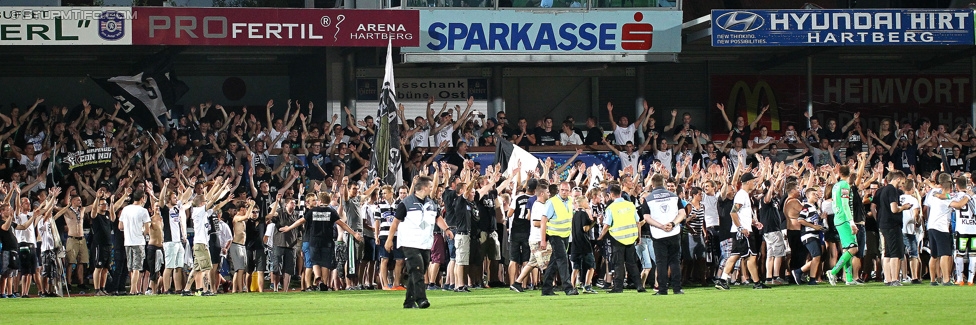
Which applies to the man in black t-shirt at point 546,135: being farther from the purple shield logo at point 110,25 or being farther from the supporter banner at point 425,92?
the purple shield logo at point 110,25

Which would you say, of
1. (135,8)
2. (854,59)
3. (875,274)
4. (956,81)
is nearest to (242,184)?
(135,8)

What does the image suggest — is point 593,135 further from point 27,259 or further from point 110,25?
point 27,259

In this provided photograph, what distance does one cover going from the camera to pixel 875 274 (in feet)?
74.9

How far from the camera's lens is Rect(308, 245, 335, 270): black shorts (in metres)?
21.7

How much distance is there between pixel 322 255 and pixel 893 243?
8.74 meters

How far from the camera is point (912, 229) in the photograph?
863 inches

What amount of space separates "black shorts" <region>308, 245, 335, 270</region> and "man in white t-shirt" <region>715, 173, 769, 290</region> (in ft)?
19.9

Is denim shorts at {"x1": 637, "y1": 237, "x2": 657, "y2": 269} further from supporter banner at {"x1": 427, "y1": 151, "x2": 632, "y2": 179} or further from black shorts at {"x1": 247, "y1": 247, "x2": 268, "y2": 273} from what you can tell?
supporter banner at {"x1": 427, "y1": 151, "x2": 632, "y2": 179}

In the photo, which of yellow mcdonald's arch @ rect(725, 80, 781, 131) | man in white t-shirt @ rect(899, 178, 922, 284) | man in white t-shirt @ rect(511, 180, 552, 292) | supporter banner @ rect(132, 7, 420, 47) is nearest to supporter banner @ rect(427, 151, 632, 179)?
supporter banner @ rect(132, 7, 420, 47)

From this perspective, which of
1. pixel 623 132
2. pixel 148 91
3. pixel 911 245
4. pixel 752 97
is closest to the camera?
pixel 911 245

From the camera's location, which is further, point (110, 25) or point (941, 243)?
point (110, 25)

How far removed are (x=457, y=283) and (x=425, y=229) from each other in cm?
519

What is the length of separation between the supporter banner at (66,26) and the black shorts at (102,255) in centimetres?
624

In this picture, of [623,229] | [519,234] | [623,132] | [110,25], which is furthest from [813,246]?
[110,25]
